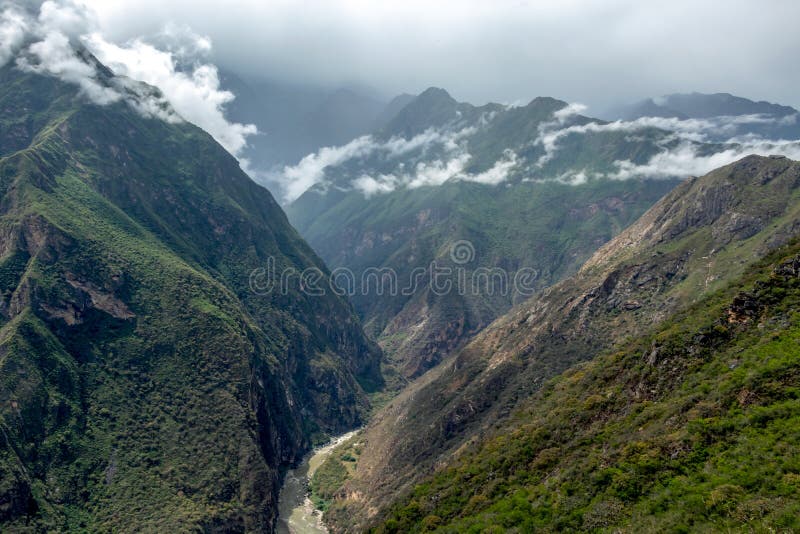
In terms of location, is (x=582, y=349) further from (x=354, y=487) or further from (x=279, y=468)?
(x=279, y=468)

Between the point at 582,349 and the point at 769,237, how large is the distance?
53.8m

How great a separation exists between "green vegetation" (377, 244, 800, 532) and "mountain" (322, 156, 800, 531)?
1049 centimetres

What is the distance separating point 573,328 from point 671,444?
96.5 m

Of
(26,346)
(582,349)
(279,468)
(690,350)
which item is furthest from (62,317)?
(690,350)

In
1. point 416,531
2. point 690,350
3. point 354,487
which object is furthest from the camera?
point 354,487

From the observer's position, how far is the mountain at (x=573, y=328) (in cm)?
12481

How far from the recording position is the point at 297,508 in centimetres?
16388

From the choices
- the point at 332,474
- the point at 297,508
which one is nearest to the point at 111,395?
the point at 297,508

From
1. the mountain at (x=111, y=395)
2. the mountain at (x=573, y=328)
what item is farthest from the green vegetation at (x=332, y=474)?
the mountain at (x=111, y=395)

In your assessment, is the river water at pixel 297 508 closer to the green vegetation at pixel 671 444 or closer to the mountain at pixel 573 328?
the mountain at pixel 573 328

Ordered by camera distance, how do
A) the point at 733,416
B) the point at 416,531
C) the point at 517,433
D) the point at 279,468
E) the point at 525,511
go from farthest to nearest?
the point at 279,468
the point at 517,433
the point at 416,531
the point at 525,511
the point at 733,416

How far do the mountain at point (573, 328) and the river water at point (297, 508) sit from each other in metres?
7.07

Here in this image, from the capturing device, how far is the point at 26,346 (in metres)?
145

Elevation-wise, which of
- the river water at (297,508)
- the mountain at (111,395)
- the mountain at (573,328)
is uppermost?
the mountain at (111,395)
